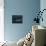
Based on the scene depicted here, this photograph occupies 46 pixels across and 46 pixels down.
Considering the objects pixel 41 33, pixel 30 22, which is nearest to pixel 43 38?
pixel 41 33

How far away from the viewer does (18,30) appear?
203 inches

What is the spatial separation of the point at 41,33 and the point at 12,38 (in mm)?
2861

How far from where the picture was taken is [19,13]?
5.14 m

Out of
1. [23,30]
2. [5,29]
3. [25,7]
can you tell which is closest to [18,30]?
[23,30]

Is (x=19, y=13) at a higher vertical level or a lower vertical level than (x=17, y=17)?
higher

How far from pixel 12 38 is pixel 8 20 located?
743 mm

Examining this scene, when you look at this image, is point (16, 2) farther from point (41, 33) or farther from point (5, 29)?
point (41, 33)

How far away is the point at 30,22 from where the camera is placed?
5.17 meters

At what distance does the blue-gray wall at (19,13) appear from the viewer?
5102 mm

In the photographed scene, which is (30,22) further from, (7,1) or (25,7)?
(7,1)

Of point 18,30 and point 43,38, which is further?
point 18,30

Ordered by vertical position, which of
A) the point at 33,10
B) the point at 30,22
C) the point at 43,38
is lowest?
the point at 43,38

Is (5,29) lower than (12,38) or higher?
higher

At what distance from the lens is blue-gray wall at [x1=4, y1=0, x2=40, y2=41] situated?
16.7ft
